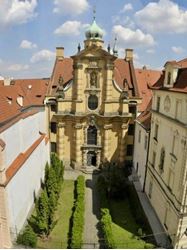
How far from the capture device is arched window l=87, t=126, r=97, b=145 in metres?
34.5

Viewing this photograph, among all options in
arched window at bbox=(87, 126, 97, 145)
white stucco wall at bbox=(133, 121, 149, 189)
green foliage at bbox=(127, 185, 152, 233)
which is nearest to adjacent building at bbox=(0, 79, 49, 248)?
arched window at bbox=(87, 126, 97, 145)

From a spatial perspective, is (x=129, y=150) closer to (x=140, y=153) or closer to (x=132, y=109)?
(x=140, y=153)

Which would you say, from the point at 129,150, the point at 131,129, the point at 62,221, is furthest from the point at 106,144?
the point at 62,221

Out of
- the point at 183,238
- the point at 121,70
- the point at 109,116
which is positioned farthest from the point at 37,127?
the point at 183,238

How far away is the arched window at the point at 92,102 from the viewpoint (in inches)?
1315

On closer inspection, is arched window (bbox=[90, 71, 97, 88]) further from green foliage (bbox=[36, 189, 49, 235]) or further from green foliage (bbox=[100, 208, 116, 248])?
green foliage (bbox=[36, 189, 49, 235])

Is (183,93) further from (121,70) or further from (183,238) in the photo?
(121,70)

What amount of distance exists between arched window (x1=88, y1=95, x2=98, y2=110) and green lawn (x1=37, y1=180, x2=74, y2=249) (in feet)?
33.3

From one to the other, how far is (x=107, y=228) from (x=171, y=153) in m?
7.87

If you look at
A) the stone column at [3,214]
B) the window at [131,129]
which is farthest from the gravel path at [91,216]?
the window at [131,129]

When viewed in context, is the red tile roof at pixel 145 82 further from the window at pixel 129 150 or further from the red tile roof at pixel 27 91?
the red tile roof at pixel 27 91

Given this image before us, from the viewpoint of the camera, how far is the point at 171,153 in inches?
816

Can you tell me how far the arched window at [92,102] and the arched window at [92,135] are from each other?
106 inches

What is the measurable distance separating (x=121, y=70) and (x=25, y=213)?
23.5 metres
